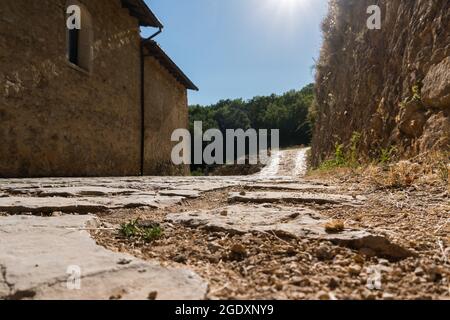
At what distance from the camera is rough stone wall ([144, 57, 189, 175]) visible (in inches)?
374

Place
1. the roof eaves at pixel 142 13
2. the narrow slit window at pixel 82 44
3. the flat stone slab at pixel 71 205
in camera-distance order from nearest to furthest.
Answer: the flat stone slab at pixel 71 205
the narrow slit window at pixel 82 44
the roof eaves at pixel 142 13

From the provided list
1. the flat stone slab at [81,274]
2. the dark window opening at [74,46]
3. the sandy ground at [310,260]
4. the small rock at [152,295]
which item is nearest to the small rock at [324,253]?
the sandy ground at [310,260]

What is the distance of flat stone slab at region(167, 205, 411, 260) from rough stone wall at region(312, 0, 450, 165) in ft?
6.66

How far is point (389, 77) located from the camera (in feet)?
15.2

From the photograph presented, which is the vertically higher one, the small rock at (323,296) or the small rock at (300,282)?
the small rock at (300,282)

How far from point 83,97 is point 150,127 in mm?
3046

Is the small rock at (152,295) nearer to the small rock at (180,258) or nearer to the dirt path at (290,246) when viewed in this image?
the dirt path at (290,246)

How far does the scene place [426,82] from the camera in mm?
3549

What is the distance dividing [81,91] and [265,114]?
102 ft

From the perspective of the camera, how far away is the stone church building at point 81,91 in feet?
17.0

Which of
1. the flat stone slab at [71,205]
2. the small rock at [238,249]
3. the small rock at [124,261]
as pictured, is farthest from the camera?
the flat stone slab at [71,205]

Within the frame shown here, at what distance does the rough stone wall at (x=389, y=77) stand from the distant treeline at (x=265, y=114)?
78.3 ft

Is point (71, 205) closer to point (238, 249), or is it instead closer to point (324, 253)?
point (238, 249)

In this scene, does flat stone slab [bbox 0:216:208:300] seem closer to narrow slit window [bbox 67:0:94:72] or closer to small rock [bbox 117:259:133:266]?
small rock [bbox 117:259:133:266]
